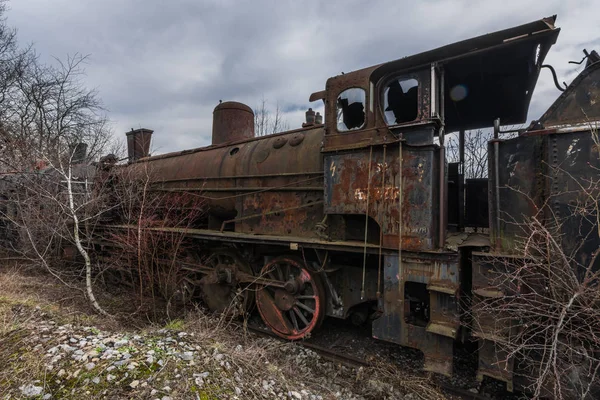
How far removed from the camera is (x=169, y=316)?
5.68 meters

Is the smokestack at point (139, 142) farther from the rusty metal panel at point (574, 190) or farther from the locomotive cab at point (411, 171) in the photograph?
the rusty metal panel at point (574, 190)

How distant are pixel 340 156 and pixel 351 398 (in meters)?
2.88

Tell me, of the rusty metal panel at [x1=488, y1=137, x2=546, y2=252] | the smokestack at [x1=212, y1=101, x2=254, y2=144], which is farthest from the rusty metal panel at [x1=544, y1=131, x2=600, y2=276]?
the smokestack at [x1=212, y1=101, x2=254, y2=144]

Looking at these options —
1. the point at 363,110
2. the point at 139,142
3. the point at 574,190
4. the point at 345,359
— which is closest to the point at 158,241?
the point at 345,359

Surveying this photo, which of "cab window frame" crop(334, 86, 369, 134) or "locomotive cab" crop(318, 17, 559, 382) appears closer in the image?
"locomotive cab" crop(318, 17, 559, 382)

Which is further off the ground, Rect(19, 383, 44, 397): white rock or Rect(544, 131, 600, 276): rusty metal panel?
Rect(544, 131, 600, 276): rusty metal panel

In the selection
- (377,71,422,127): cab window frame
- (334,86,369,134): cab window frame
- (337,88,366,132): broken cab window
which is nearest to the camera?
(377,71,422,127): cab window frame

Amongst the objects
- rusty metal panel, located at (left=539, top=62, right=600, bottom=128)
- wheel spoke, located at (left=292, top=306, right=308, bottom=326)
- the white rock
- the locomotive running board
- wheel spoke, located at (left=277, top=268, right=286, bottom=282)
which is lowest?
wheel spoke, located at (left=292, top=306, right=308, bottom=326)

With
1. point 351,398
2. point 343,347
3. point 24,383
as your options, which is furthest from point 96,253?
point 351,398

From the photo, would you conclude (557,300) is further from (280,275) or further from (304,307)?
(280,275)

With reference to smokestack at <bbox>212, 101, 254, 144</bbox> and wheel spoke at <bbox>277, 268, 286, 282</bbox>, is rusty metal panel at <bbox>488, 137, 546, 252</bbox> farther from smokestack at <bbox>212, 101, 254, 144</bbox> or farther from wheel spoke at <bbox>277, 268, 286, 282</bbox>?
smokestack at <bbox>212, 101, 254, 144</bbox>

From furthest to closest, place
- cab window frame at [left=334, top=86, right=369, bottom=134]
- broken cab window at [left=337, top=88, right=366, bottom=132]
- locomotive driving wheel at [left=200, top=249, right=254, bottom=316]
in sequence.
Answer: locomotive driving wheel at [left=200, top=249, right=254, bottom=316]
broken cab window at [left=337, top=88, right=366, bottom=132]
cab window frame at [left=334, top=86, right=369, bottom=134]

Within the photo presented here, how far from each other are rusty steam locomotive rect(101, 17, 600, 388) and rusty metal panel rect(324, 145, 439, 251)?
0.01 meters

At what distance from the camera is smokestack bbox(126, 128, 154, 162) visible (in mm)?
10094
